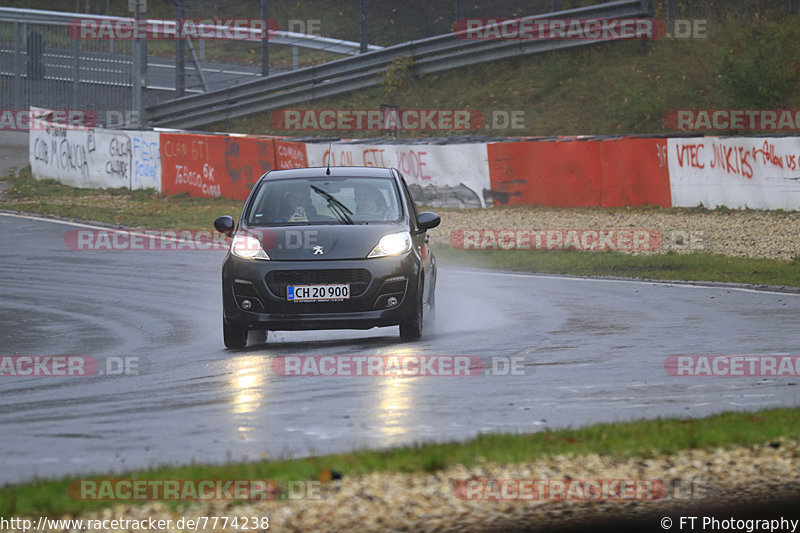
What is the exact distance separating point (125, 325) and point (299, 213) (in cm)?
276

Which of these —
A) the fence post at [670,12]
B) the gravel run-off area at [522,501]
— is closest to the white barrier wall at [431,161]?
the fence post at [670,12]

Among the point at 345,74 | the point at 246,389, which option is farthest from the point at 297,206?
the point at 345,74

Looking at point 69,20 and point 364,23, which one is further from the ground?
point 69,20

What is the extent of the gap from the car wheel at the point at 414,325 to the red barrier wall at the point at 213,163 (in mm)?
17118

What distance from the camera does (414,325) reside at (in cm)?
1152

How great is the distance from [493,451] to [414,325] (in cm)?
463

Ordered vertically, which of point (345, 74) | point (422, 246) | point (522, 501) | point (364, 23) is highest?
point (364, 23)

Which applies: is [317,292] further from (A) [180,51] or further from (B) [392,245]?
(A) [180,51]

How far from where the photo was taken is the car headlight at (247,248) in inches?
443

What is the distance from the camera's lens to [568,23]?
32875 mm

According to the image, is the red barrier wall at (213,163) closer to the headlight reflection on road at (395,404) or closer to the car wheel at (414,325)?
the car wheel at (414,325)

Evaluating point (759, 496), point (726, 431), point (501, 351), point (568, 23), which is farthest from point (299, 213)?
point (568, 23)

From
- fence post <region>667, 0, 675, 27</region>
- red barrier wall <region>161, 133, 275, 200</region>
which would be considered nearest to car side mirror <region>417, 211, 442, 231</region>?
red barrier wall <region>161, 133, 275, 200</region>

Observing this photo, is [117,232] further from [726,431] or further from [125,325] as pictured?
[726,431]
